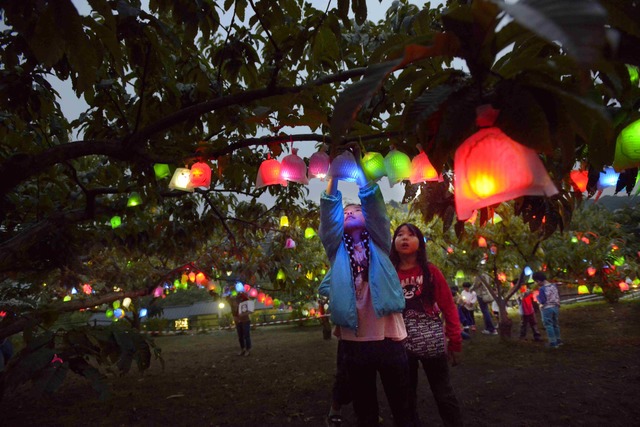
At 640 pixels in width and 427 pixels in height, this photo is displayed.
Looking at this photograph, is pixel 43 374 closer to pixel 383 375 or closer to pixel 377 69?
pixel 383 375

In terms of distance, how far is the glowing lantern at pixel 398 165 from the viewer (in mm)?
2252

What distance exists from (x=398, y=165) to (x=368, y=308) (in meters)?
0.93

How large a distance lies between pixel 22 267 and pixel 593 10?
22.9ft

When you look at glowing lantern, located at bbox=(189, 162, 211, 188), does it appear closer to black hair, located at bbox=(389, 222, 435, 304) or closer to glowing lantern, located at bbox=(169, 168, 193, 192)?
glowing lantern, located at bbox=(169, 168, 193, 192)

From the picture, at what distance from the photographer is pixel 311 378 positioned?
652 centimetres

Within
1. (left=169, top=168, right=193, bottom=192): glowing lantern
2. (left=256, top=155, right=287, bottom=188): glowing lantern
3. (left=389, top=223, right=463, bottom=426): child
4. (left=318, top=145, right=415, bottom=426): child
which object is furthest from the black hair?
(left=169, top=168, right=193, bottom=192): glowing lantern

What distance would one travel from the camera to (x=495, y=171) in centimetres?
96

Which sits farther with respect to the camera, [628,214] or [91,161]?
[628,214]

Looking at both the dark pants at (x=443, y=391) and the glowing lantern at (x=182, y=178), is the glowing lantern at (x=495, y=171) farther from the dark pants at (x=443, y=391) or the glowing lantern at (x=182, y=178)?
the glowing lantern at (x=182, y=178)

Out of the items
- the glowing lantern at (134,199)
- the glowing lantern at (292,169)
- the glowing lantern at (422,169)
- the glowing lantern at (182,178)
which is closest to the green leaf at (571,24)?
the glowing lantern at (422,169)

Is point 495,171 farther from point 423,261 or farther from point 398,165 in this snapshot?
point 423,261

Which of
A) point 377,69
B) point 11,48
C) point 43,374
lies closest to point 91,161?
point 11,48

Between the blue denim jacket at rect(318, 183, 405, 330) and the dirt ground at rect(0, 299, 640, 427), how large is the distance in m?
2.17

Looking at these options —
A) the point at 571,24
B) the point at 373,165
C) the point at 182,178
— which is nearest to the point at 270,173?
the point at 182,178
